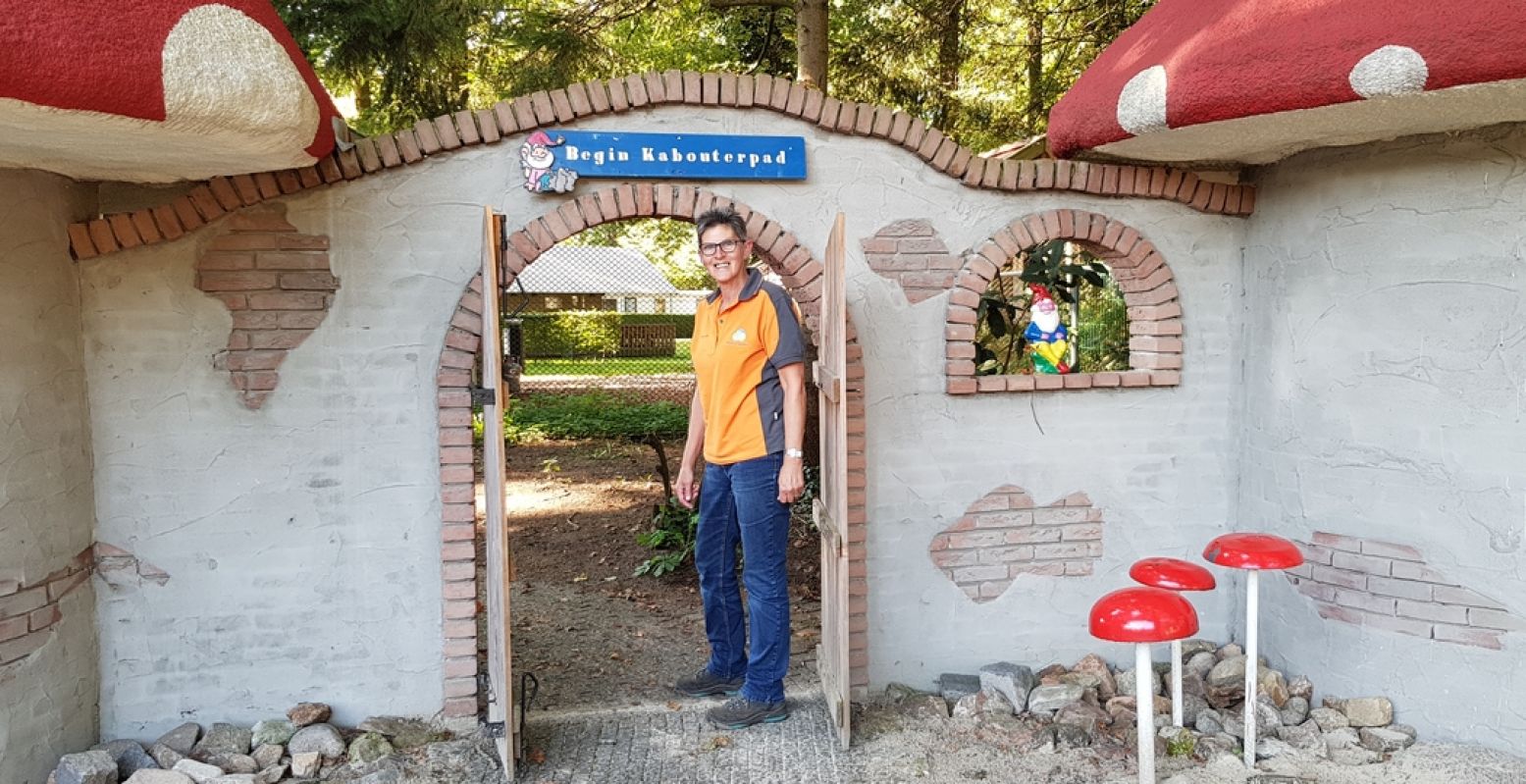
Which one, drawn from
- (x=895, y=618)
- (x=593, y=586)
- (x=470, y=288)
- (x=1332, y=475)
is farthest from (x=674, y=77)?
(x=593, y=586)

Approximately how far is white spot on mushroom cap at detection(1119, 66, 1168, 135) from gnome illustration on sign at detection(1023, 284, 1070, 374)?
964 millimetres

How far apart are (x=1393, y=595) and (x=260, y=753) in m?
4.66

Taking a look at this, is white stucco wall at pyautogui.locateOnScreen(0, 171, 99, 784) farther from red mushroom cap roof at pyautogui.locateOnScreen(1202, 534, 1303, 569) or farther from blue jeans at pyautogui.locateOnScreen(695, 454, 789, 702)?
red mushroom cap roof at pyautogui.locateOnScreen(1202, 534, 1303, 569)

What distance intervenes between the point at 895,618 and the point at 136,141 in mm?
3496

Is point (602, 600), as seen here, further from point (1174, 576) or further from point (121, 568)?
point (1174, 576)

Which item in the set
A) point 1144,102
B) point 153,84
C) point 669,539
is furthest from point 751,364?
point 669,539

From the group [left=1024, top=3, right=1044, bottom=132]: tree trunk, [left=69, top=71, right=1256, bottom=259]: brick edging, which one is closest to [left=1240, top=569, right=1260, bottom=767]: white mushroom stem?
[left=69, top=71, right=1256, bottom=259]: brick edging

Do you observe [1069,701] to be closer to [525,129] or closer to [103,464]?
[525,129]

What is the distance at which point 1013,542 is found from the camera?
4574 millimetres

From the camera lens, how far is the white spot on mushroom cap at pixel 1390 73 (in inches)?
123

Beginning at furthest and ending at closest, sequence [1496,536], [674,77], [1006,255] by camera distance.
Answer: [1006,255] → [674,77] → [1496,536]

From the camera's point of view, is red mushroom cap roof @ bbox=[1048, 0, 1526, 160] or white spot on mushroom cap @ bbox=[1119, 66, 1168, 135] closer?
red mushroom cap roof @ bbox=[1048, 0, 1526, 160]

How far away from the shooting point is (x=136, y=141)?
3047mm

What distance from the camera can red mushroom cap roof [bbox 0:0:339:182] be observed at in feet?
8.16
